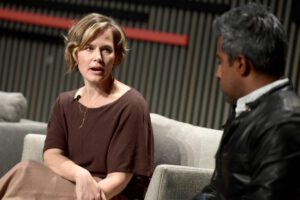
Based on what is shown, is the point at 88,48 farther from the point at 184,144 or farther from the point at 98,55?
the point at 184,144

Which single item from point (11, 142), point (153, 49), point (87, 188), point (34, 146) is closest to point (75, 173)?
point (87, 188)

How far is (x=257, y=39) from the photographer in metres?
1.77

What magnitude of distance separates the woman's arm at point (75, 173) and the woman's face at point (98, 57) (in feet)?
1.31

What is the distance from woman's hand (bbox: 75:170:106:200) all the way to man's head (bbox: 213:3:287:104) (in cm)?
115

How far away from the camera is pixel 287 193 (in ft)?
5.46

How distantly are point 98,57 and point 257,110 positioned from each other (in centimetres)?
136

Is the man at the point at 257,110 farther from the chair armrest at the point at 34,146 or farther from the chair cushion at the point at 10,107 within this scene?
the chair cushion at the point at 10,107

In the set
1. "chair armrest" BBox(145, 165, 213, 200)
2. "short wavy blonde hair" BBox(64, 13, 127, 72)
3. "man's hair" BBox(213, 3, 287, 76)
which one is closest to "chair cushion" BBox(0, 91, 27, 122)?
"short wavy blonde hair" BBox(64, 13, 127, 72)

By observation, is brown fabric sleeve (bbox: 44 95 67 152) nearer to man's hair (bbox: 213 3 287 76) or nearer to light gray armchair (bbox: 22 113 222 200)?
light gray armchair (bbox: 22 113 222 200)

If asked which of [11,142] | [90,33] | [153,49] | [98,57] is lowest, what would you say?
[11,142]

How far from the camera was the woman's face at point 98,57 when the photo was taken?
10.1ft

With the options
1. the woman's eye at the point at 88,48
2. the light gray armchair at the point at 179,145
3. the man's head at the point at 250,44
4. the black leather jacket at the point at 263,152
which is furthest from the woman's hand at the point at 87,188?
the man's head at the point at 250,44

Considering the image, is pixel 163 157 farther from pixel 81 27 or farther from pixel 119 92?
pixel 81 27

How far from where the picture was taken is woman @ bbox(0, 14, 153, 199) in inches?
113
